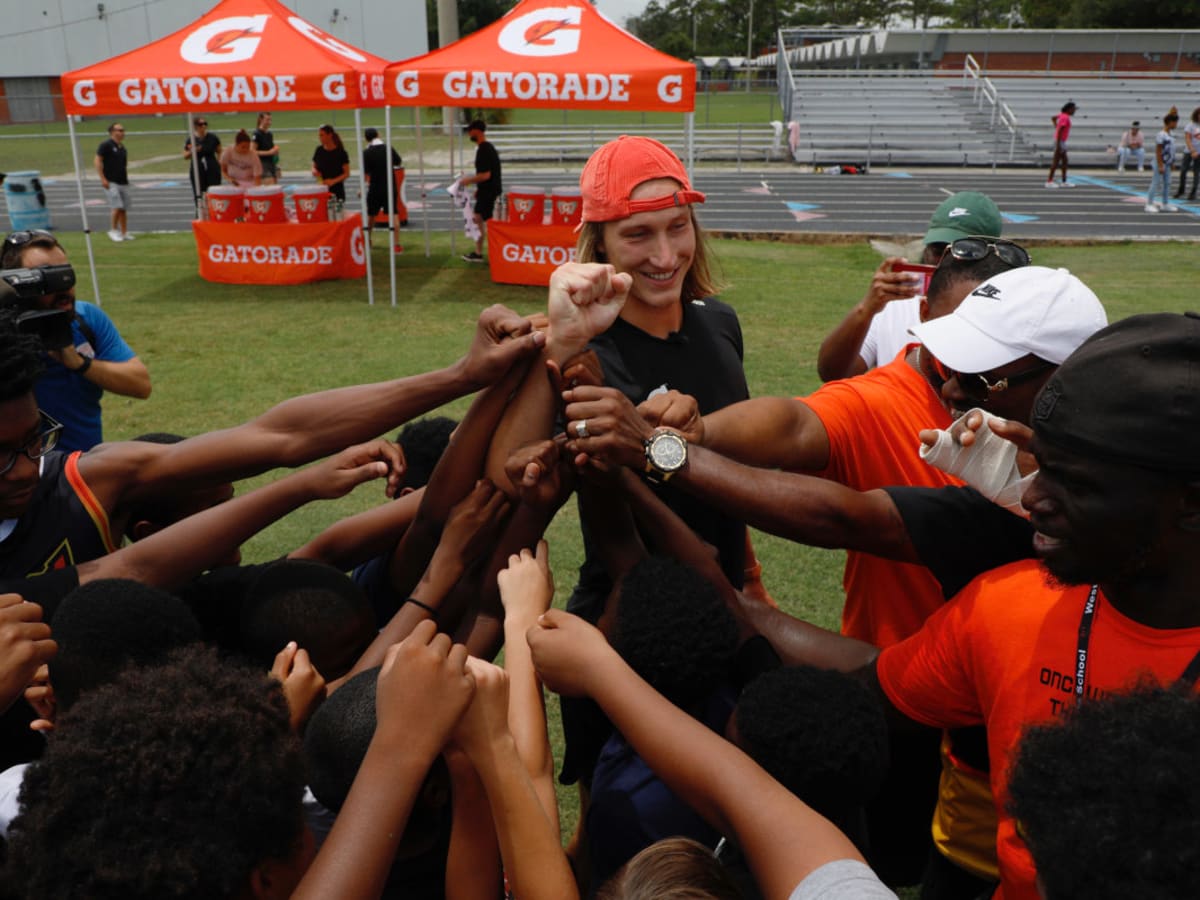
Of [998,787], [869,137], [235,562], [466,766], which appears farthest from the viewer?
[869,137]

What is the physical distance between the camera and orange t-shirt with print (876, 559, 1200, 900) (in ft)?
4.90

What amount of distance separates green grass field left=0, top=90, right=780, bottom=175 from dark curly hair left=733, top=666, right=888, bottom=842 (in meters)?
27.5

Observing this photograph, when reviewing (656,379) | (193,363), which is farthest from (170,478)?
(193,363)

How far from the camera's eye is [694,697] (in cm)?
197

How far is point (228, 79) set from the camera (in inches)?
400

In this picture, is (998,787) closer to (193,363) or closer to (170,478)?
(170,478)

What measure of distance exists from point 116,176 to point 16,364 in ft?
50.8

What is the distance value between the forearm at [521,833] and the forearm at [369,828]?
14cm

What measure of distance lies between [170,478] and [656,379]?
129cm

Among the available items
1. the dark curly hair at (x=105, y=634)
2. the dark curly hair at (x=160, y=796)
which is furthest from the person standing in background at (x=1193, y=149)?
the dark curly hair at (x=160, y=796)

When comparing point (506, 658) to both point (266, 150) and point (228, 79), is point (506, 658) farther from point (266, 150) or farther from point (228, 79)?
point (266, 150)

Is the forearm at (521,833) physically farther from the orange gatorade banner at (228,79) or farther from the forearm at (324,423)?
the orange gatorade banner at (228,79)

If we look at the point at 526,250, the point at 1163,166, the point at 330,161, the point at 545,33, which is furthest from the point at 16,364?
the point at 1163,166

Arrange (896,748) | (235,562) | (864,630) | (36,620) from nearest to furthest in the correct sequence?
1. (36,620)
2. (896,748)
3. (864,630)
4. (235,562)
